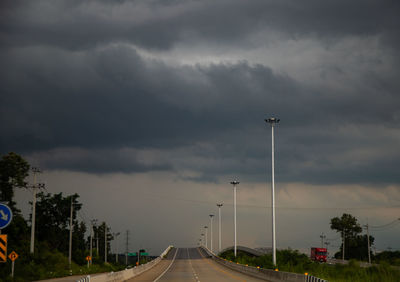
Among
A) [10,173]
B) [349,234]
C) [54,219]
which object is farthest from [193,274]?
[349,234]

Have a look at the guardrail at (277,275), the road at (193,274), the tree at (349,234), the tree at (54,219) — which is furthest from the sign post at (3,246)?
the tree at (349,234)

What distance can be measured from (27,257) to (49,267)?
2.96 meters

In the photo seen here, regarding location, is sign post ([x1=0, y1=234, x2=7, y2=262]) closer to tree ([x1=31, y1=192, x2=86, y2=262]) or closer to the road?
the road

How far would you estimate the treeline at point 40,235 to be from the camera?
178 ft

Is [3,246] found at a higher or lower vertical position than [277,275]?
higher

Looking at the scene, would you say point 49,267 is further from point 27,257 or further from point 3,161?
point 3,161

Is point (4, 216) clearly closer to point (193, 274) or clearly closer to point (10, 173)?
point (193, 274)

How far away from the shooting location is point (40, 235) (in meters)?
110

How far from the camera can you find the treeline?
5419 cm

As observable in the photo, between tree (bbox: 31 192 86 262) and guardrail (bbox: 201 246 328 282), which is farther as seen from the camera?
tree (bbox: 31 192 86 262)

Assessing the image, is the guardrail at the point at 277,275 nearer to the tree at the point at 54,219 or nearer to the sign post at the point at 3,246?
the sign post at the point at 3,246

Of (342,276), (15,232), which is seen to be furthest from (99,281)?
(15,232)

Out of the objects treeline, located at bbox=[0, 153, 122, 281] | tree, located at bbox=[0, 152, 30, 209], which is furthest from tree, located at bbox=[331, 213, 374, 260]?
tree, located at bbox=[0, 152, 30, 209]

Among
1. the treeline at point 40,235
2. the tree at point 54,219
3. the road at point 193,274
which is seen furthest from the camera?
the tree at point 54,219
